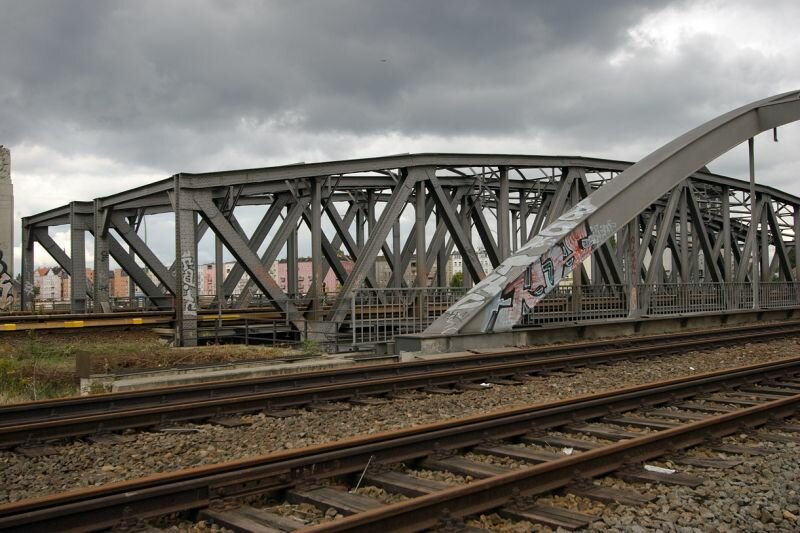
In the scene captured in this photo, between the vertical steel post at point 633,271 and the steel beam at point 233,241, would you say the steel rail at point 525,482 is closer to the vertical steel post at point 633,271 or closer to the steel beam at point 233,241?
the steel beam at point 233,241

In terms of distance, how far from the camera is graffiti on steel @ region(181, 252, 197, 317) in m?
18.1

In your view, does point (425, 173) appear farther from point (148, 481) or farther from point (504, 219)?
point (148, 481)

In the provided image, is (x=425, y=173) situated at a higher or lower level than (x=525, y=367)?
higher

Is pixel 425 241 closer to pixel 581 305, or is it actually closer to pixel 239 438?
pixel 581 305

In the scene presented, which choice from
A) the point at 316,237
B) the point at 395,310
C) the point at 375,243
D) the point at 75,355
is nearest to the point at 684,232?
the point at 395,310

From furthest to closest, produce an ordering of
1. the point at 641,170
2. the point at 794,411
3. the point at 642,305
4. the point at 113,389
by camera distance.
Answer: the point at 642,305 < the point at 641,170 < the point at 113,389 < the point at 794,411

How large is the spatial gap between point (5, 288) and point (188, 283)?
1468 cm

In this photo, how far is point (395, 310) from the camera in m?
20.1

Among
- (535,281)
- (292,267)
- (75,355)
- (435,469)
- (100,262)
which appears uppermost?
(100,262)

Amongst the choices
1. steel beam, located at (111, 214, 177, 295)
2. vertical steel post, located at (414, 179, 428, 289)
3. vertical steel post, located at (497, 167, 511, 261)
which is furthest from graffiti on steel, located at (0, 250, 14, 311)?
vertical steel post, located at (497, 167, 511, 261)

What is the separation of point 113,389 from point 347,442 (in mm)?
6260

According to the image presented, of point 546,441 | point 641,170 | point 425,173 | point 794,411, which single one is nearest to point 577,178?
point 641,170

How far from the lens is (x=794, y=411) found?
28.5 feet

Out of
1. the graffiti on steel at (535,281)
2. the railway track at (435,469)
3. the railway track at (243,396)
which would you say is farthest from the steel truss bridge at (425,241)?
the railway track at (435,469)
